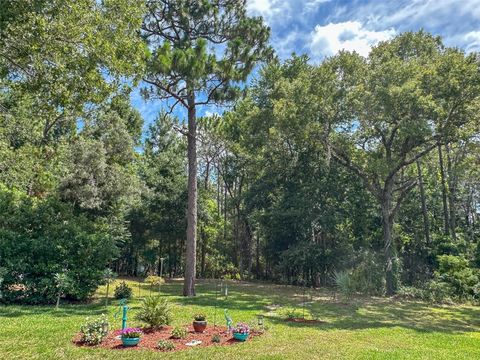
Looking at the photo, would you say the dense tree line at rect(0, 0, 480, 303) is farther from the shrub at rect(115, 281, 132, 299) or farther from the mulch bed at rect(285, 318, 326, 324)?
the mulch bed at rect(285, 318, 326, 324)

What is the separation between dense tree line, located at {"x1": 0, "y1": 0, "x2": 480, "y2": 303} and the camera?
5.86 meters

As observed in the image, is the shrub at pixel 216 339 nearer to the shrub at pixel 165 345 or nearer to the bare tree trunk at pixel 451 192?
the shrub at pixel 165 345

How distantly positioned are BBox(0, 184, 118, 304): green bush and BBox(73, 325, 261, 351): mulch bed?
4.79 m

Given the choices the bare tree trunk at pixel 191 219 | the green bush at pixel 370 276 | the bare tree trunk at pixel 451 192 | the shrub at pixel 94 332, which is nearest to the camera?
the shrub at pixel 94 332

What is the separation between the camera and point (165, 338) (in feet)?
22.4

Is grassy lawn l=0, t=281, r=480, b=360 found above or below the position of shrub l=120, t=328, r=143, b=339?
below

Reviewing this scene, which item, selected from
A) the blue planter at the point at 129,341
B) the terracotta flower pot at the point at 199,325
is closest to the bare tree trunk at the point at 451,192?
the terracotta flower pot at the point at 199,325

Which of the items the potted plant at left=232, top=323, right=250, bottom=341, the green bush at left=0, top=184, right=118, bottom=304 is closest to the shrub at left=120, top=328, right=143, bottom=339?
the potted plant at left=232, top=323, right=250, bottom=341

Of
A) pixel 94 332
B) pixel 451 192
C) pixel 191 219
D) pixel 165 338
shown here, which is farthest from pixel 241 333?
pixel 451 192

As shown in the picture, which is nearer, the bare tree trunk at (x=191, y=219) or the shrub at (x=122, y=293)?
the shrub at (x=122, y=293)

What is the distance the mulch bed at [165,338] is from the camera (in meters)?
6.21

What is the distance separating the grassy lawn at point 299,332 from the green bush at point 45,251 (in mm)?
833

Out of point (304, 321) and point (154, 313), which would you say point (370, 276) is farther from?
point (154, 313)

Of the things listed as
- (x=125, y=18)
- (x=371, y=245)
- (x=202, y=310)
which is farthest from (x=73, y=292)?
(x=371, y=245)
